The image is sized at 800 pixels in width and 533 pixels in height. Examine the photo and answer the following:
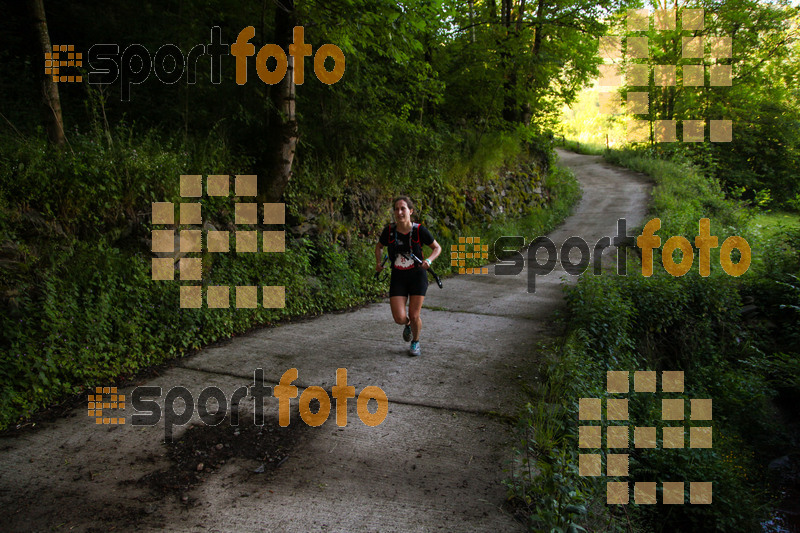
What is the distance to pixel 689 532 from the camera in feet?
16.6

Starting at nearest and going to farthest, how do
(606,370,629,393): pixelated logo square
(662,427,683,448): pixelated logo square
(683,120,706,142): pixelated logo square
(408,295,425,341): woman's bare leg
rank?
(662,427,683,448): pixelated logo square
(408,295,425,341): woman's bare leg
(606,370,629,393): pixelated logo square
(683,120,706,142): pixelated logo square

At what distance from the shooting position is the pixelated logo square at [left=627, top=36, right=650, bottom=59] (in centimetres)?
2344

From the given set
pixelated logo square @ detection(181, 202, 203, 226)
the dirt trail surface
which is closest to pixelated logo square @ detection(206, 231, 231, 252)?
pixelated logo square @ detection(181, 202, 203, 226)

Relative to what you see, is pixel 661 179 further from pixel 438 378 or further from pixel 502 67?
pixel 438 378

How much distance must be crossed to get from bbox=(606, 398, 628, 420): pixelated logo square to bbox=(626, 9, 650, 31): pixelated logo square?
20.7m

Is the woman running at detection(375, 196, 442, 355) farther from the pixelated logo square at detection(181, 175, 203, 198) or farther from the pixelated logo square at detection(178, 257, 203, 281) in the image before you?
the pixelated logo square at detection(181, 175, 203, 198)

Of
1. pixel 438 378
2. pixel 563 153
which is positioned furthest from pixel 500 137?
pixel 563 153

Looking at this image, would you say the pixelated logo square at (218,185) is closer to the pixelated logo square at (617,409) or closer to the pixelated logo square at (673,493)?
the pixelated logo square at (617,409)

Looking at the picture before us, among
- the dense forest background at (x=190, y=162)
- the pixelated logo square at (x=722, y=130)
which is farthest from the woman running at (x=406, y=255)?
the pixelated logo square at (x=722, y=130)

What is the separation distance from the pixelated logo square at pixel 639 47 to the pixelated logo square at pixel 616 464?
76.9ft

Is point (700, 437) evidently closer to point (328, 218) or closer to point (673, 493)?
point (673, 493)

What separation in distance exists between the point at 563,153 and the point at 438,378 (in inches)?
1457

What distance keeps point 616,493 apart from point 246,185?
6705mm

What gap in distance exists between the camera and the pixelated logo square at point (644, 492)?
461cm
